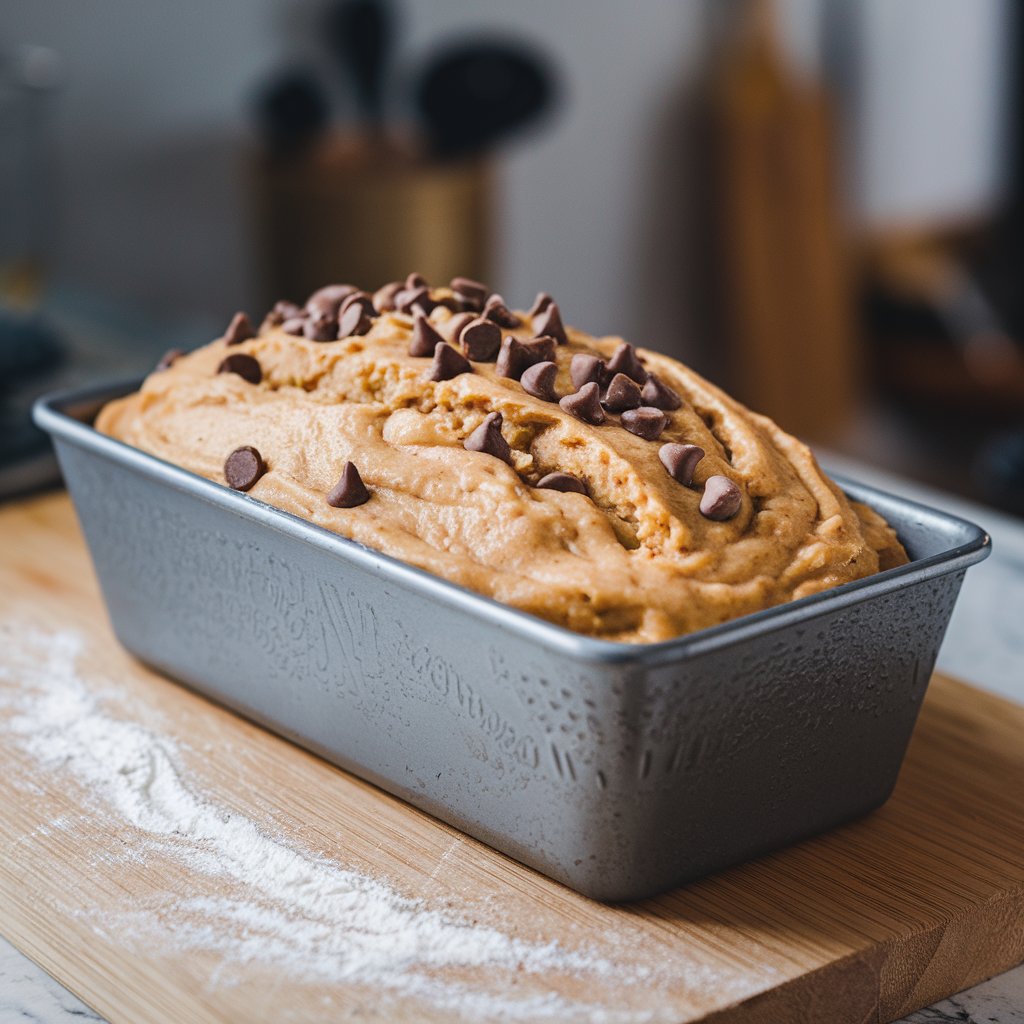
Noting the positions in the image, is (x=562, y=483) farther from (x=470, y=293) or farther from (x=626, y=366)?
(x=470, y=293)

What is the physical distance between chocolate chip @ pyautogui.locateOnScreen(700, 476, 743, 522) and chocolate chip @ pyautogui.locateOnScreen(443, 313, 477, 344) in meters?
0.34

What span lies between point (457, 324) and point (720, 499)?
14.9 inches

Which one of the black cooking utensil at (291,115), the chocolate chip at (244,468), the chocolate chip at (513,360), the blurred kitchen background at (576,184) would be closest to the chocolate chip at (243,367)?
the chocolate chip at (244,468)

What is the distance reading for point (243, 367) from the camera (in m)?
1.61

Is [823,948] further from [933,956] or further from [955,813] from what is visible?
[955,813]

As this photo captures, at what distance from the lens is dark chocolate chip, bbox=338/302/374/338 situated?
1600mm

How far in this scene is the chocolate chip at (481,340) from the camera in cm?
150

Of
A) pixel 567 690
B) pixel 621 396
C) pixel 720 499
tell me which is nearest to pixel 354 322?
pixel 621 396

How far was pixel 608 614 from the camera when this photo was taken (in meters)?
1.22

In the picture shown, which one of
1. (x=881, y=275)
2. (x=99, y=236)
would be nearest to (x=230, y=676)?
(x=99, y=236)

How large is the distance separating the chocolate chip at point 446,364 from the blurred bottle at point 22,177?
1.33m

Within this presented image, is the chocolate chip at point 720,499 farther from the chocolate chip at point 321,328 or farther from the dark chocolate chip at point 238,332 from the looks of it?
the dark chocolate chip at point 238,332

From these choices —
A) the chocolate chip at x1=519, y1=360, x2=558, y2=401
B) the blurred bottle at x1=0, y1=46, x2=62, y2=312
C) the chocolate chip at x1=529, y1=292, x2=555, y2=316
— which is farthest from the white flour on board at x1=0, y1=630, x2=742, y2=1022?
the blurred bottle at x1=0, y1=46, x2=62, y2=312

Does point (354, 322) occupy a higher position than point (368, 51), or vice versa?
point (354, 322)
